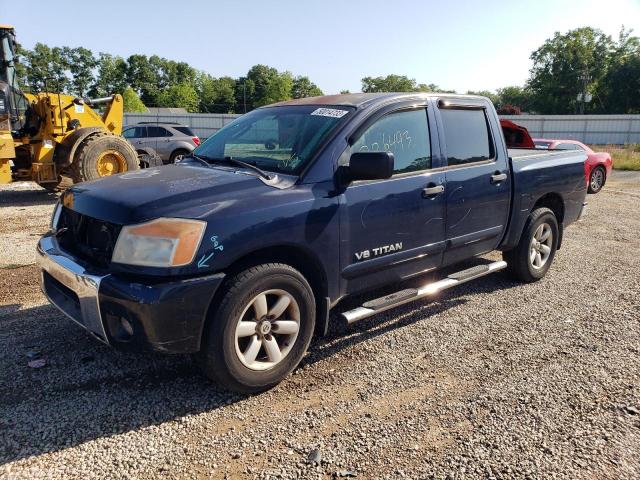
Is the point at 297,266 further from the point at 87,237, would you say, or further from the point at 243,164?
the point at 87,237

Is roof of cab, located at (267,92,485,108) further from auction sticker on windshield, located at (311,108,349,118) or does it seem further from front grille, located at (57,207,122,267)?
front grille, located at (57,207,122,267)

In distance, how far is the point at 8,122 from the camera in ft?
32.1

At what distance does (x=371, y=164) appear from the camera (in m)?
3.30

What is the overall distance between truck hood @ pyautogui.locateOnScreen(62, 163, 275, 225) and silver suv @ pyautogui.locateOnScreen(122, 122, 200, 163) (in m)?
12.3

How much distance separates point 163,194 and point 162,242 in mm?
417

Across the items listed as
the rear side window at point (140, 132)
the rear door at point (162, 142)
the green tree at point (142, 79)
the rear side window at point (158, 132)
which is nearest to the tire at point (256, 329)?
the rear door at point (162, 142)

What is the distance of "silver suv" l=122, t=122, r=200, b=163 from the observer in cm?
1538

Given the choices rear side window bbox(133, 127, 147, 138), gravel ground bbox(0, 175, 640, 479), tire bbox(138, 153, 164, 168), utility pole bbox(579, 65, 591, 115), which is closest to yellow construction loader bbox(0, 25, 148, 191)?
tire bbox(138, 153, 164, 168)

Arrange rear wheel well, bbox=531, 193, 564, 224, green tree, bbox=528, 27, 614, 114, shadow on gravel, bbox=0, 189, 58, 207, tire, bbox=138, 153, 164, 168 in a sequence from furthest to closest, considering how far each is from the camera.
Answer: green tree, bbox=528, 27, 614, 114 → tire, bbox=138, 153, 164, 168 → shadow on gravel, bbox=0, 189, 58, 207 → rear wheel well, bbox=531, 193, 564, 224

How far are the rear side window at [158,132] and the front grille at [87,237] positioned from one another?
1272cm

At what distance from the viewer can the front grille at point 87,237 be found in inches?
120

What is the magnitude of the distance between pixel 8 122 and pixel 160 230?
9.01m

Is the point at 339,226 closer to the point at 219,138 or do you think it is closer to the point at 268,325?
the point at 268,325

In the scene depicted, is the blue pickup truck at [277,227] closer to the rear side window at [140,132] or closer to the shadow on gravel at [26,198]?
the shadow on gravel at [26,198]
